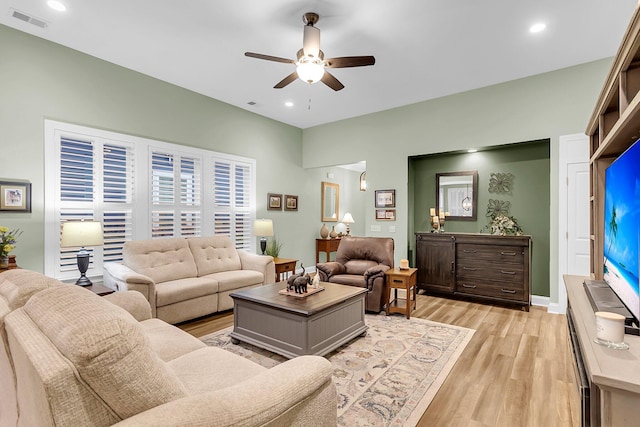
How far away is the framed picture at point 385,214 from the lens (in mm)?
5430

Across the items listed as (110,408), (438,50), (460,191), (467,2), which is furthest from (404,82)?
(110,408)

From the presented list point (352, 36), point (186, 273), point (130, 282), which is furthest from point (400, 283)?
point (130, 282)

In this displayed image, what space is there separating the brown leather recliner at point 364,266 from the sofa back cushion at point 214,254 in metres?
1.33

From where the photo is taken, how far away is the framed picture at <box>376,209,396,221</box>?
214 inches

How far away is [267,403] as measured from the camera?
1.01 m

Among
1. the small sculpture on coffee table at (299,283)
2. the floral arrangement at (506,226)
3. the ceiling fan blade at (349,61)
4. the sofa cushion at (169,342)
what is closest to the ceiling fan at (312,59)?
the ceiling fan blade at (349,61)

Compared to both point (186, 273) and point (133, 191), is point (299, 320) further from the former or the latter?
point (133, 191)

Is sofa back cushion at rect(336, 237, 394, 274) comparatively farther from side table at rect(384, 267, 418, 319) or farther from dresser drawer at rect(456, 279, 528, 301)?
dresser drawer at rect(456, 279, 528, 301)

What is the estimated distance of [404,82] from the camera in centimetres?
437

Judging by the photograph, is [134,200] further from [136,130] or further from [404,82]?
[404,82]

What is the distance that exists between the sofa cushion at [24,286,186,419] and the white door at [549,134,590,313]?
4.60m

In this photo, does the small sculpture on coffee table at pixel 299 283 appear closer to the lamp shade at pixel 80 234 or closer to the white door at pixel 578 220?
the lamp shade at pixel 80 234

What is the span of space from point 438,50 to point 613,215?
2.43m

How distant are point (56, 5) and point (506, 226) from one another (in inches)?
229
